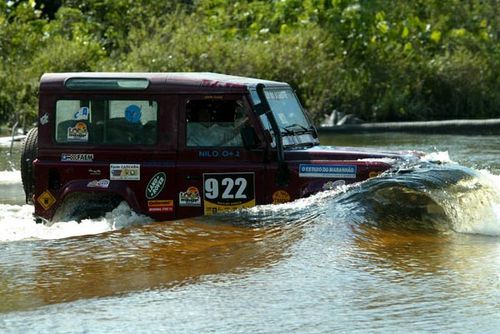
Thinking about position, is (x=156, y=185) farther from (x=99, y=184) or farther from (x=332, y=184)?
(x=332, y=184)

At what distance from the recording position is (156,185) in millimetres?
11141

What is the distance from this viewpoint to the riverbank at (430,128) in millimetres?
24547

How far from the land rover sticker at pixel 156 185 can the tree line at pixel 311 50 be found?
14023 mm

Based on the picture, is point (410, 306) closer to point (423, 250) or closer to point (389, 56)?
point (423, 250)

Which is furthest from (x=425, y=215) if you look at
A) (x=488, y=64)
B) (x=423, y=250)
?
(x=488, y=64)

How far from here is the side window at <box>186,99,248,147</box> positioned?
1109 cm

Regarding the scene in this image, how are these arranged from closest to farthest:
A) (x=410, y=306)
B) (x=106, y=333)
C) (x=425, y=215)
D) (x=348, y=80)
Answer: (x=106, y=333)
(x=410, y=306)
(x=425, y=215)
(x=348, y=80)

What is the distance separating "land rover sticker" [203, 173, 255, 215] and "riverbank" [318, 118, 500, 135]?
13.5 metres

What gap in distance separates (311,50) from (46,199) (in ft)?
51.6

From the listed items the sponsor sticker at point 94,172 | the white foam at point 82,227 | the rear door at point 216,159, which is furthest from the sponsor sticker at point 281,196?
the sponsor sticker at point 94,172

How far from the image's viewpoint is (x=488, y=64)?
28.5m

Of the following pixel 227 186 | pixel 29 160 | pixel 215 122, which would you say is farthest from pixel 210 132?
pixel 29 160

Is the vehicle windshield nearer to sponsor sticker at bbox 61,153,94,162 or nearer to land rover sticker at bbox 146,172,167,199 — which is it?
land rover sticker at bbox 146,172,167,199

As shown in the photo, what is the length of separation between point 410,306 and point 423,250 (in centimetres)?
202
